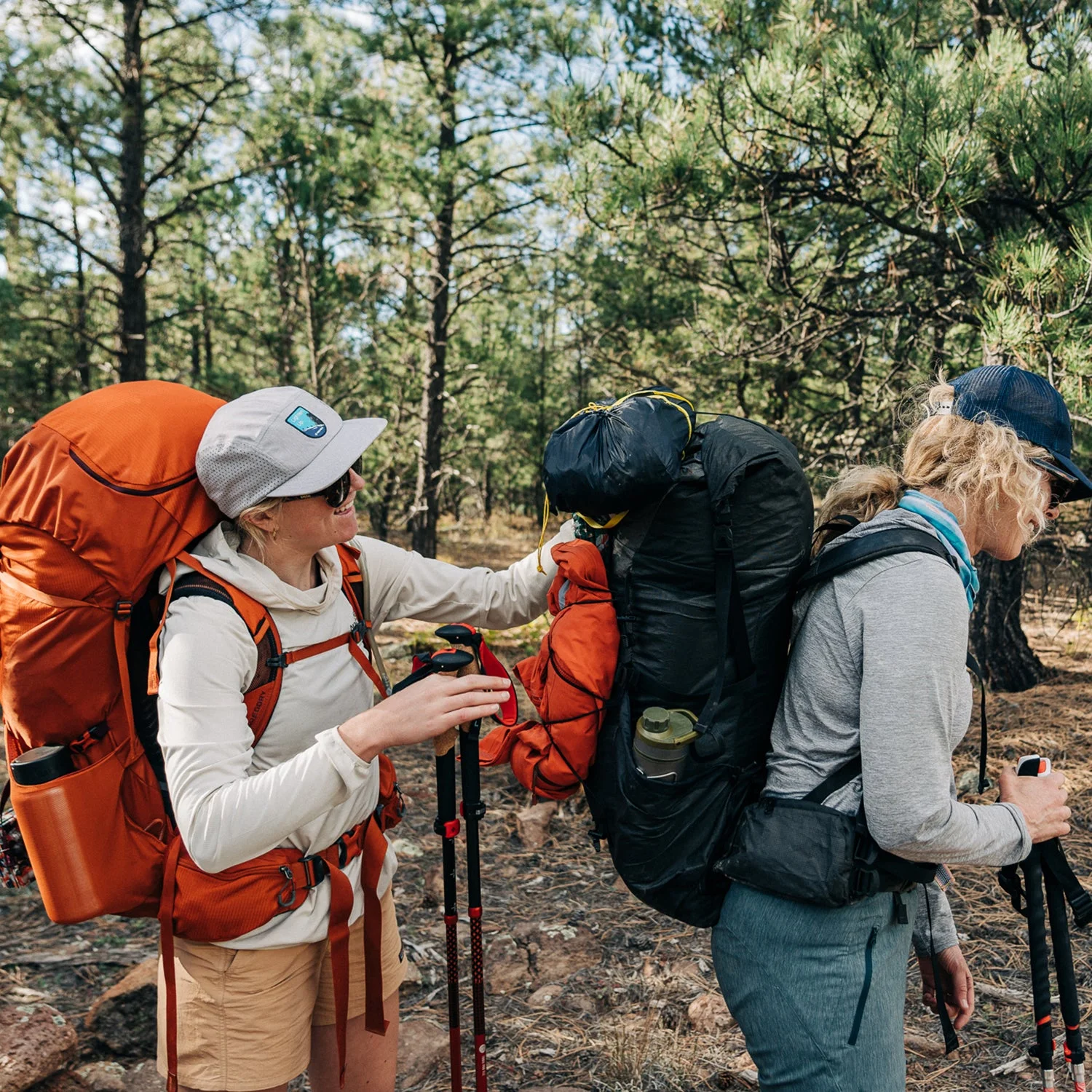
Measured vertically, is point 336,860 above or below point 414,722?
below

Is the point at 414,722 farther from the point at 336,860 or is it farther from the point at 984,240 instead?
the point at 984,240

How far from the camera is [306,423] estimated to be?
180 centimetres

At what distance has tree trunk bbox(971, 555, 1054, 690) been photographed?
6121 mm

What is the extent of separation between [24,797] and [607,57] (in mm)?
4619

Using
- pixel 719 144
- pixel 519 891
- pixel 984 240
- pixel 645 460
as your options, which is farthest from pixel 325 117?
pixel 645 460

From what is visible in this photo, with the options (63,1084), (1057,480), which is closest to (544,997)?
(63,1084)

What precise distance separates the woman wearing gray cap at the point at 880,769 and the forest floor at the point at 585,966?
4.73 feet

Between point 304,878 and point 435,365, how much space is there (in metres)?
8.68

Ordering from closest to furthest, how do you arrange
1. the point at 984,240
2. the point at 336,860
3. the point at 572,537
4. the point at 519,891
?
the point at 336,860
the point at 572,537
the point at 519,891
the point at 984,240

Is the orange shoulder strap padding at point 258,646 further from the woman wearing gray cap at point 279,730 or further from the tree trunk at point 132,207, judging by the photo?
the tree trunk at point 132,207

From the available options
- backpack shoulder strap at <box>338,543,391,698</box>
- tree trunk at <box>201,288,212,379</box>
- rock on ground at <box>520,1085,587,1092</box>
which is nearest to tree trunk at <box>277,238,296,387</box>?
tree trunk at <box>201,288,212,379</box>

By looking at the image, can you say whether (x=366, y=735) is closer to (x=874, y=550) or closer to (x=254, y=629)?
(x=254, y=629)

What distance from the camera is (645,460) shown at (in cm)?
155

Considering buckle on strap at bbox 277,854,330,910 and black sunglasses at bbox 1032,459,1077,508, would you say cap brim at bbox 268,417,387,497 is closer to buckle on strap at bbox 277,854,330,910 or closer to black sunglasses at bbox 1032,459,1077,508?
buckle on strap at bbox 277,854,330,910
